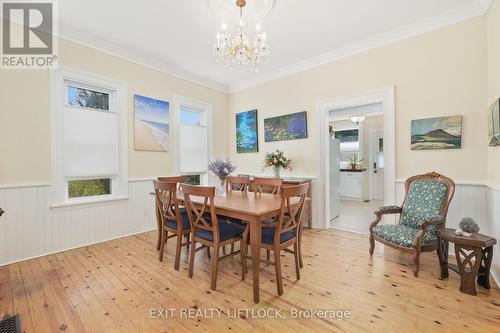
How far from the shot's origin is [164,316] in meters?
1.80

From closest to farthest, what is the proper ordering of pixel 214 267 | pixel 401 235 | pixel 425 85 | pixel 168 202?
pixel 214 267 < pixel 401 235 < pixel 168 202 < pixel 425 85

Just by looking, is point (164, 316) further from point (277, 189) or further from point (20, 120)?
point (20, 120)

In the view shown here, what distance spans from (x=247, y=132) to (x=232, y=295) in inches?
141

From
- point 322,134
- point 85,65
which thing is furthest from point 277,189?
point 85,65

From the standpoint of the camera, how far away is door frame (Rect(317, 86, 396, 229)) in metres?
3.29

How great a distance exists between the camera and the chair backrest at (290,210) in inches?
81.0

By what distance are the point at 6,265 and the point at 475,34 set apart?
242 inches

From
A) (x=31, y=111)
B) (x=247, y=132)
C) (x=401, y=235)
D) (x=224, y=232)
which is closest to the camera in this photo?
(x=224, y=232)

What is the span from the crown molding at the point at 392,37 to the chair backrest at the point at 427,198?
190cm

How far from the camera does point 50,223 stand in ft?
9.95

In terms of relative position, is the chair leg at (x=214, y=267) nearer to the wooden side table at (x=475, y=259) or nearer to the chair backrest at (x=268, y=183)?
the chair backrest at (x=268, y=183)

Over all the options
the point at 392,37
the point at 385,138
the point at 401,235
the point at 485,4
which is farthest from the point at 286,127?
the point at 485,4

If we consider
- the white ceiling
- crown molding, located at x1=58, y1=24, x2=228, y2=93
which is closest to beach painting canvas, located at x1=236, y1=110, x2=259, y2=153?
crown molding, located at x1=58, y1=24, x2=228, y2=93
